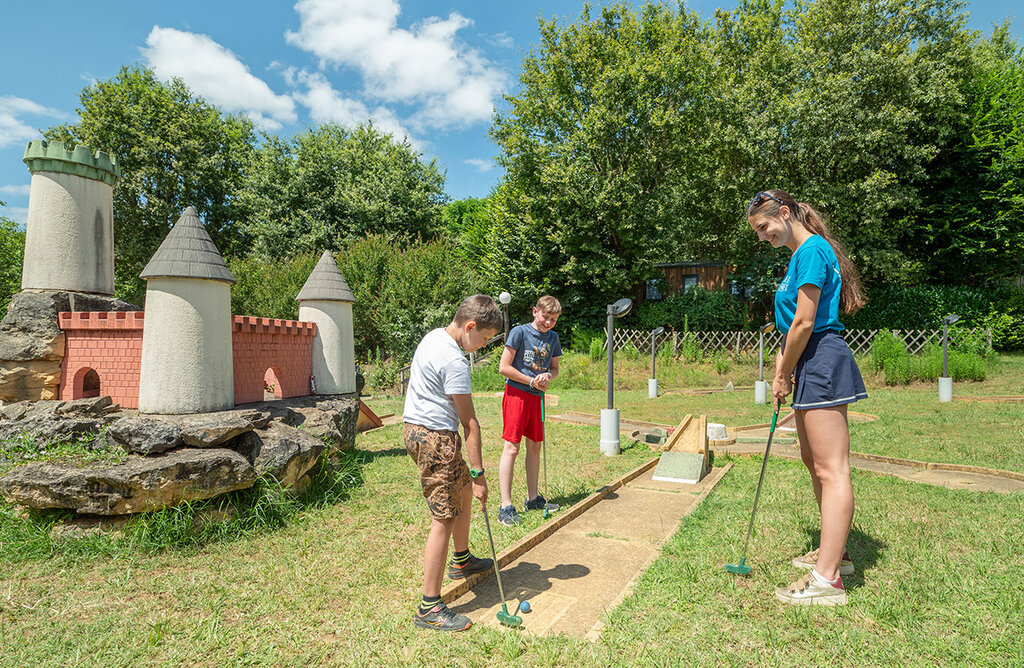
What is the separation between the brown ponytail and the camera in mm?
3268

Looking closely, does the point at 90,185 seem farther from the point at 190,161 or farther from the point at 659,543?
the point at 190,161

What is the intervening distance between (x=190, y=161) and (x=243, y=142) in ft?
17.1

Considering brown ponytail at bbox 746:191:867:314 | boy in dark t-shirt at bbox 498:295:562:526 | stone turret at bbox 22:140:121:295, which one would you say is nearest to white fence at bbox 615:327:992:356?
boy in dark t-shirt at bbox 498:295:562:526

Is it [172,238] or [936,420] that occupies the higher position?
[172,238]

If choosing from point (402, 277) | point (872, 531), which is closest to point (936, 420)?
point (872, 531)

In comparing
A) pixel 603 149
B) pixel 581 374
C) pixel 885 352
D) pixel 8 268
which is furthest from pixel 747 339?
pixel 8 268

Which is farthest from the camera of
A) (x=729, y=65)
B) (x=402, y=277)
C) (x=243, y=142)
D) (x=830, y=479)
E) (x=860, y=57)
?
(x=243, y=142)

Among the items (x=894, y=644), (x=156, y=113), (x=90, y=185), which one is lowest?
(x=894, y=644)

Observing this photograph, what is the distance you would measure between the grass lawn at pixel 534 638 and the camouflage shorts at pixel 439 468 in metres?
0.67

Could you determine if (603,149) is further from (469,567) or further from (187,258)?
(469,567)

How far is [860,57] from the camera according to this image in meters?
18.3

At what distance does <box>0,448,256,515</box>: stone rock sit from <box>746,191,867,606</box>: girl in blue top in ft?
14.5

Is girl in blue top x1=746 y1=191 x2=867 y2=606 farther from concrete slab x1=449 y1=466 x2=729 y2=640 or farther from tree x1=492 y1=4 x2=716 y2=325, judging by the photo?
tree x1=492 y1=4 x2=716 y2=325

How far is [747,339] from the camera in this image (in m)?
18.7
